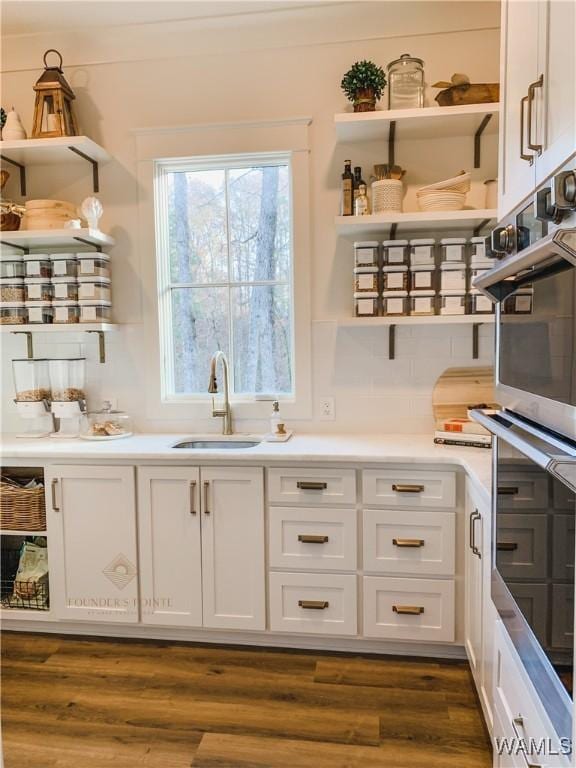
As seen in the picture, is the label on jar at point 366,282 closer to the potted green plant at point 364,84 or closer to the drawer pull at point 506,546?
the potted green plant at point 364,84

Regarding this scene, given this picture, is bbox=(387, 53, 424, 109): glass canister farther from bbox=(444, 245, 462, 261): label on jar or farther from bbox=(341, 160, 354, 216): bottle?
bbox=(444, 245, 462, 261): label on jar

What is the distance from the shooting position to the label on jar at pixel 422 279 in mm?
2599

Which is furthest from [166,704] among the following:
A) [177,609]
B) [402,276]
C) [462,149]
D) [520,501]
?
[462,149]

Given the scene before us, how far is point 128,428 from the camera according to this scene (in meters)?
2.93

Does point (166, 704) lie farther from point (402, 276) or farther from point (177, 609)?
point (402, 276)

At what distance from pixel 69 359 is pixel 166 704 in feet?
5.83

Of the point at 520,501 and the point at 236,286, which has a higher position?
the point at 236,286

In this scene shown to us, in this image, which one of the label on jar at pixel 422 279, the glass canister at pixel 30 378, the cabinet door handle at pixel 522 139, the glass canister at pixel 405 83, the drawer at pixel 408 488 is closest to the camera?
the cabinet door handle at pixel 522 139

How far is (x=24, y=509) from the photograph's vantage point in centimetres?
258

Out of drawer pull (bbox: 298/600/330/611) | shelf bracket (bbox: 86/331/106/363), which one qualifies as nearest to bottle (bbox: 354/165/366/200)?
shelf bracket (bbox: 86/331/106/363)

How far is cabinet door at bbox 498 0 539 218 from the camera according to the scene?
123 centimetres

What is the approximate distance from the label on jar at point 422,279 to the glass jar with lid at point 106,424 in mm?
1645

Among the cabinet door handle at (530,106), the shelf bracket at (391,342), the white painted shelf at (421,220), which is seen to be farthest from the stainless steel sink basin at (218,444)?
the cabinet door handle at (530,106)

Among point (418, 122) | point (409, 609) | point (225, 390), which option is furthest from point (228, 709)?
point (418, 122)
